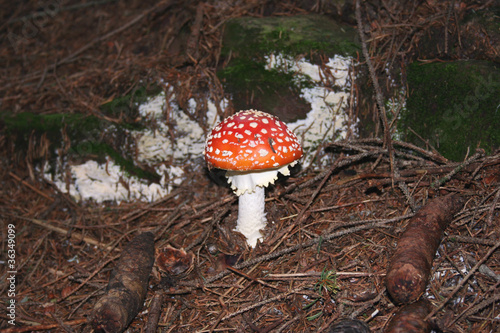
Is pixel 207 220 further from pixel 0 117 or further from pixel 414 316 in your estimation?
pixel 0 117

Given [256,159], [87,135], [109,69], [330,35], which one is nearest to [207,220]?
[256,159]

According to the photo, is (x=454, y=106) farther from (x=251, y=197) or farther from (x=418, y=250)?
(x=251, y=197)

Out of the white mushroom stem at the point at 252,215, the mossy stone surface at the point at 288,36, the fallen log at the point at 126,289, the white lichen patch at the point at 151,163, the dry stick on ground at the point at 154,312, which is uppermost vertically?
the mossy stone surface at the point at 288,36

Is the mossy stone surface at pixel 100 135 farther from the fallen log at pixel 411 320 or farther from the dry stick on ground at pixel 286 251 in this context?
the fallen log at pixel 411 320

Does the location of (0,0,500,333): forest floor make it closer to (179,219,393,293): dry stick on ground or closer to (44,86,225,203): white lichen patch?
(179,219,393,293): dry stick on ground

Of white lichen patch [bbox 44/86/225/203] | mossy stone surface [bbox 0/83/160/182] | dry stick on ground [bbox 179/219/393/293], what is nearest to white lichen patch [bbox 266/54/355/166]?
white lichen patch [bbox 44/86/225/203]

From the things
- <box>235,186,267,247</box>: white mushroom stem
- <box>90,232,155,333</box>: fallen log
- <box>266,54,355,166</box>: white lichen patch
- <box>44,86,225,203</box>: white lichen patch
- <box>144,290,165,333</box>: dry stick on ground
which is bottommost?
<box>144,290,165,333</box>: dry stick on ground

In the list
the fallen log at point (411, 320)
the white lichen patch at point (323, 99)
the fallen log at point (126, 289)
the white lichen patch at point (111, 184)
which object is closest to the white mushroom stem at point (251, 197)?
the white lichen patch at point (323, 99)
